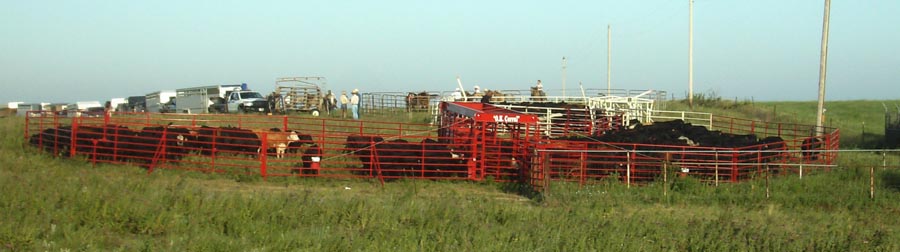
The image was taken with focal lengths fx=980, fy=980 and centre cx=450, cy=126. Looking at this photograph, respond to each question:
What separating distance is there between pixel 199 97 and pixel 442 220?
116ft

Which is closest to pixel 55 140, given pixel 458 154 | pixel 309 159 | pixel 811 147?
pixel 309 159

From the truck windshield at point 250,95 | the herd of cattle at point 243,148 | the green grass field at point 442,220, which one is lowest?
the green grass field at point 442,220

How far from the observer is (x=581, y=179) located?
19422 millimetres

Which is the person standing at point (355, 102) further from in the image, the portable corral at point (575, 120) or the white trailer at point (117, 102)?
the white trailer at point (117, 102)

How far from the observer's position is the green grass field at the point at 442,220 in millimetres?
11180

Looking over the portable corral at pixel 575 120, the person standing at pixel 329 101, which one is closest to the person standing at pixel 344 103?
the person standing at pixel 329 101

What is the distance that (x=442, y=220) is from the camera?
42.8 feet

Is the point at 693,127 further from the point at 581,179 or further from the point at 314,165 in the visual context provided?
the point at 314,165

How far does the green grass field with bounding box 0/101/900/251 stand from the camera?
36.7 ft

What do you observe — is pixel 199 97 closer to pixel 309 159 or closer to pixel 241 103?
pixel 241 103

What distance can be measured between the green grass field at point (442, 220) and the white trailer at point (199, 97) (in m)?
28.6

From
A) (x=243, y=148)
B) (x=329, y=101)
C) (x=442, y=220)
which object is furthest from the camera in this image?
(x=329, y=101)

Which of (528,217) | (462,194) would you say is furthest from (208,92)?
(528,217)

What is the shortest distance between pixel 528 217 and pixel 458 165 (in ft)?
23.9
